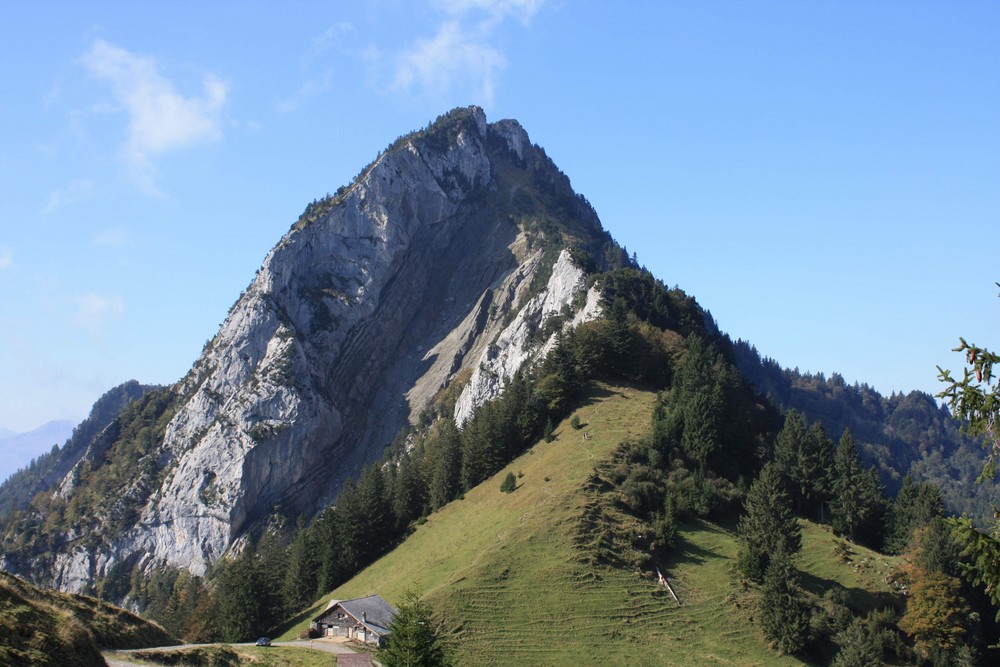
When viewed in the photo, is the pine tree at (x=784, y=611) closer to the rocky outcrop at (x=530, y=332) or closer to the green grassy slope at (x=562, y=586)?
the green grassy slope at (x=562, y=586)

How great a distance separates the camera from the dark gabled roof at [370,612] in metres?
55.0

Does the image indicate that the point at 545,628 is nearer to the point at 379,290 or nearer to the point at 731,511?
the point at 731,511

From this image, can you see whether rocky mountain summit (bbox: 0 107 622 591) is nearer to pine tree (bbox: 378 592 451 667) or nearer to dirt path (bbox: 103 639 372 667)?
dirt path (bbox: 103 639 372 667)

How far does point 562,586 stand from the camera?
58688 millimetres

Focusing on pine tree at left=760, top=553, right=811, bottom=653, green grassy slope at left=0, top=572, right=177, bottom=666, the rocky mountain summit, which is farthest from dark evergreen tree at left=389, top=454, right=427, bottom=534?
green grassy slope at left=0, top=572, right=177, bottom=666

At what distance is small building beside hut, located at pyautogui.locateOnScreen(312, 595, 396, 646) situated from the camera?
54781 mm

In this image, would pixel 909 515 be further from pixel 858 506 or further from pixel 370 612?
pixel 370 612

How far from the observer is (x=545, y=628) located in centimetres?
5406

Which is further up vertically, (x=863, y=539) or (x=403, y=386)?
(x=403, y=386)

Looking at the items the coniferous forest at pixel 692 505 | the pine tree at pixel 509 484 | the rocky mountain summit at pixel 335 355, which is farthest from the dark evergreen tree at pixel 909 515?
the rocky mountain summit at pixel 335 355

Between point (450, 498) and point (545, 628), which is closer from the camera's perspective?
point (545, 628)

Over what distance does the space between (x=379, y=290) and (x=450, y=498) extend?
97868 mm

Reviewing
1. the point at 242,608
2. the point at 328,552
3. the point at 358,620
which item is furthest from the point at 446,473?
the point at 358,620

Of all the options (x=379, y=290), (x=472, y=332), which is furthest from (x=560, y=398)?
(x=379, y=290)
